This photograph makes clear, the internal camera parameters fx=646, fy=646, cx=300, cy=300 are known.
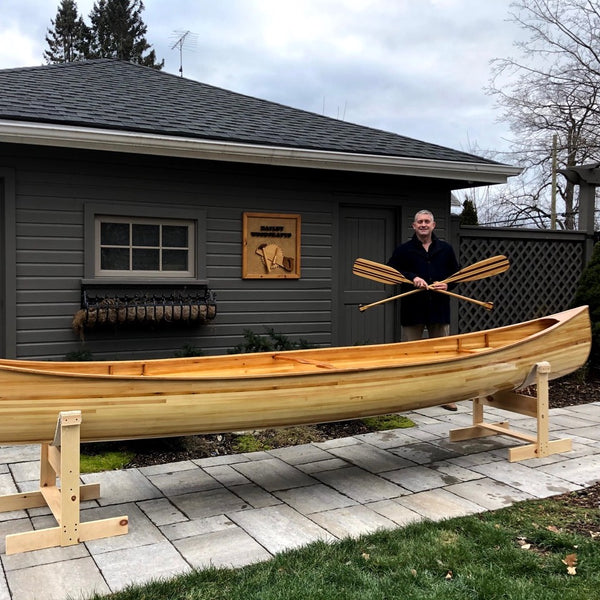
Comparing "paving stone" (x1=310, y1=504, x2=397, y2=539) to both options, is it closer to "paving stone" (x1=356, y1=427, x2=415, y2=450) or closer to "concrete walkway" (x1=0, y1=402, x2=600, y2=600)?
"concrete walkway" (x1=0, y1=402, x2=600, y2=600)

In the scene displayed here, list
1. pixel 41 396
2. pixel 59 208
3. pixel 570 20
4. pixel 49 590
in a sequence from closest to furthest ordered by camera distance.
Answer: pixel 49 590 → pixel 41 396 → pixel 59 208 → pixel 570 20

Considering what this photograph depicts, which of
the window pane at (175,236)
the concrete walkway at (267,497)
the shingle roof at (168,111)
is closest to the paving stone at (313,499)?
the concrete walkway at (267,497)

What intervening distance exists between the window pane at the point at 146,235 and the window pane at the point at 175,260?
0.15 m

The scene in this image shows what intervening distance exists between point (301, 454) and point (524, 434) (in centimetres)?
181

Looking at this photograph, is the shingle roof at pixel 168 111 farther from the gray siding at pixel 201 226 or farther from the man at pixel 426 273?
the man at pixel 426 273

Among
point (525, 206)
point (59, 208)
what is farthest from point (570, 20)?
point (59, 208)

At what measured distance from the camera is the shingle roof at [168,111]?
18.7ft

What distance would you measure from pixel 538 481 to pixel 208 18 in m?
31.9

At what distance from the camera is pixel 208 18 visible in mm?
31609

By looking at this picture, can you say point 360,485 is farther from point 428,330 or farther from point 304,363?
point 428,330

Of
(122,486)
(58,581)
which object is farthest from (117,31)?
(58,581)

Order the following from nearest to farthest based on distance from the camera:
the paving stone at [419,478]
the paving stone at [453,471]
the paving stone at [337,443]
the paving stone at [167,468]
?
the paving stone at [419,478], the paving stone at [453,471], the paving stone at [167,468], the paving stone at [337,443]

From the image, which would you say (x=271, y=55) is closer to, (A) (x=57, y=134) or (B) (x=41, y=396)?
(A) (x=57, y=134)

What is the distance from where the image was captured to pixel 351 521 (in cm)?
346
